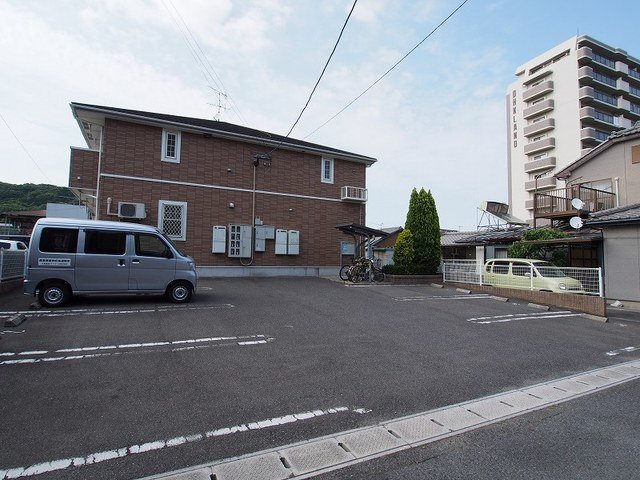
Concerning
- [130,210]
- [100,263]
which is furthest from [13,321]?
[130,210]

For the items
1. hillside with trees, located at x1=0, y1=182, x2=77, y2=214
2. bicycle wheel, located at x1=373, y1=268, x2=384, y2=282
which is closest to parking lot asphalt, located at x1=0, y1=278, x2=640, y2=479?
bicycle wheel, located at x1=373, y1=268, x2=384, y2=282

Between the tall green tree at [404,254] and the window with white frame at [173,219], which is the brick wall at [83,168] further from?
the tall green tree at [404,254]

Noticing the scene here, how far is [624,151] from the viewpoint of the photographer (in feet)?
52.4

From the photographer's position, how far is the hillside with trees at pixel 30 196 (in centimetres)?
3984

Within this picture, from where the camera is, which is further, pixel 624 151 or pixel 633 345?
pixel 624 151

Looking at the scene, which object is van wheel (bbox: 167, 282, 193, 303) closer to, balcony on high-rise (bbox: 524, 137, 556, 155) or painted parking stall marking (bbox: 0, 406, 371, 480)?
painted parking stall marking (bbox: 0, 406, 371, 480)

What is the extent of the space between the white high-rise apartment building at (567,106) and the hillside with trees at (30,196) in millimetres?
54470

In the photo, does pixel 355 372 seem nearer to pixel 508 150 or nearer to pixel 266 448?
pixel 266 448

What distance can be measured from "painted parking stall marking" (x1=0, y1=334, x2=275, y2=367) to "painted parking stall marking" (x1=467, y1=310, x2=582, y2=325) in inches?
206

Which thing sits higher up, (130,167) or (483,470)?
(130,167)

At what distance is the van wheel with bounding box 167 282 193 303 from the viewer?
8.90m

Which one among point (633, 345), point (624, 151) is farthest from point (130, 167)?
point (624, 151)

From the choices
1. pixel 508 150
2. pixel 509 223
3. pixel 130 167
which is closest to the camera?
pixel 130 167

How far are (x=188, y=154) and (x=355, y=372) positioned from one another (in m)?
13.3
